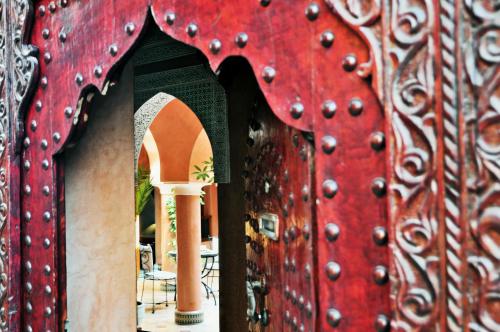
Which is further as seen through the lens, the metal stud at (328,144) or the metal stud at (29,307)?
the metal stud at (29,307)

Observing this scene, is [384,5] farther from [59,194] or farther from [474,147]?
[59,194]

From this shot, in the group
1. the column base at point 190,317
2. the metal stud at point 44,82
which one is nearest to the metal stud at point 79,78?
the metal stud at point 44,82

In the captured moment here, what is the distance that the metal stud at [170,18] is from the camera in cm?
148

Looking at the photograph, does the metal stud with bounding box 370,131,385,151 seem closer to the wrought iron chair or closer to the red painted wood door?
the red painted wood door

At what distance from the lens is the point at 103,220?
2273 millimetres

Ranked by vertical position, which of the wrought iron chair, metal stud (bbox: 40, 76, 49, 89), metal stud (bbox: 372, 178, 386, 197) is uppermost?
metal stud (bbox: 40, 76, 49, 89)

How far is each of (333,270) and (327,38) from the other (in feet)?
1.66

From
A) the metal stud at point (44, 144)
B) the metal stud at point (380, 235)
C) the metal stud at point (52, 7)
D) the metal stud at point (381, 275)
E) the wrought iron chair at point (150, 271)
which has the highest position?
the metal stud at point (52, 7)

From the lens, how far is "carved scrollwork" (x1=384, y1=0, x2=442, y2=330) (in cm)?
100

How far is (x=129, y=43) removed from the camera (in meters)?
1.61

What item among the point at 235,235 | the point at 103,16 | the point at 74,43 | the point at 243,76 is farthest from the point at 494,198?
the point at 235,235

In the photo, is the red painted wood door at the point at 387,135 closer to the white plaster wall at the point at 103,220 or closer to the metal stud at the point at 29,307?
the white plaster wall at the point at 103,220

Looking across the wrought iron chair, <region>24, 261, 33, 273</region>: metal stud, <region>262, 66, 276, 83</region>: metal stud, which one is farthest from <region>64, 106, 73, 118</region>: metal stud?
the wrought iron chair

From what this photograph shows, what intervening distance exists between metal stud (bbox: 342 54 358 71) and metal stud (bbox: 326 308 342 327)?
20.4 inches
